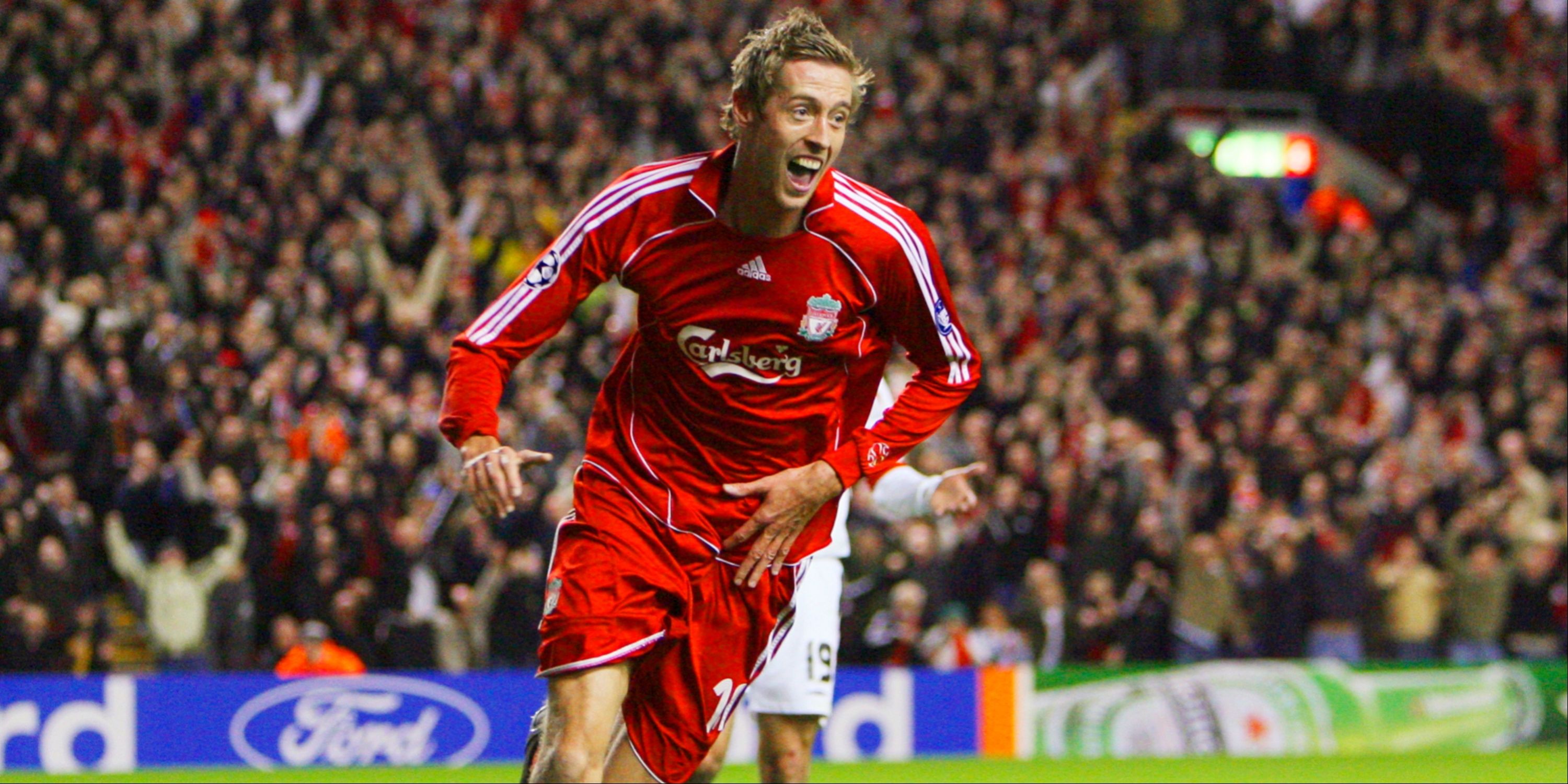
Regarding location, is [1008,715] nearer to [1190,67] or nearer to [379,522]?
[379,522]

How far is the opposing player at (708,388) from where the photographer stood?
16.7ft

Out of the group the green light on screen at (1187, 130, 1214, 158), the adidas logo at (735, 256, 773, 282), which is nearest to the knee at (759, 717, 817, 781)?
the adidas logo at (735, 256, 773, 282)

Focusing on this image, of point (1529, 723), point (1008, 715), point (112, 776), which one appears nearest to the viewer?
point (112, 776)

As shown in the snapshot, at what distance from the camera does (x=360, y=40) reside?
1780cm

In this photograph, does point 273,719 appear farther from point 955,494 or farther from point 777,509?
point 777,509

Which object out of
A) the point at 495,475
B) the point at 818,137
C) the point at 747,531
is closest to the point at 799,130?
the point at 818,137

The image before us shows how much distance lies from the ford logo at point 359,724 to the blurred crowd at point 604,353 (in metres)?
0.34

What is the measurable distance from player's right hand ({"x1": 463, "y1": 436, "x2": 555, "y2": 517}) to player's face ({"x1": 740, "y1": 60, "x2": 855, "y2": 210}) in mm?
912

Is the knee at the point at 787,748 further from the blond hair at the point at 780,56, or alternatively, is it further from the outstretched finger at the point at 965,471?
the blond hair at the point at 780,56

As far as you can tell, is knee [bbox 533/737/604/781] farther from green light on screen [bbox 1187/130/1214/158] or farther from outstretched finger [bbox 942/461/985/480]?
green light on screen [bbox 1187/130/1214/158]

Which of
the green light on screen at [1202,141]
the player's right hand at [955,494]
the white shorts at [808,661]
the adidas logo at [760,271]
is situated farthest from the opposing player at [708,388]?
the green light on screen at [1202,141]

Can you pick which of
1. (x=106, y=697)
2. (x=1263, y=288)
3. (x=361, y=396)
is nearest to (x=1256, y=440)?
(x=1263, y=288)

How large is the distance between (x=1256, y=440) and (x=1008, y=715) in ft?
12.4

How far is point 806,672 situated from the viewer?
24.0ft
